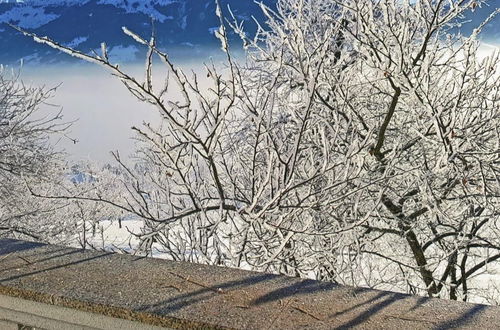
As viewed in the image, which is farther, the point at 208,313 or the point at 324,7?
the point at 324,7

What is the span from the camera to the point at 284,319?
63.5 inches

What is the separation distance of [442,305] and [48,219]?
14748 mm

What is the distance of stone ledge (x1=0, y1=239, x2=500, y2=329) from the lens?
5.22ft

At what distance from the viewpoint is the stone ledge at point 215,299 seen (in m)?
1.59

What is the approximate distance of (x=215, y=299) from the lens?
178 centimetres

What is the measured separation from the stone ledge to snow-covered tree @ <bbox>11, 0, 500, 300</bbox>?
0.69 meters

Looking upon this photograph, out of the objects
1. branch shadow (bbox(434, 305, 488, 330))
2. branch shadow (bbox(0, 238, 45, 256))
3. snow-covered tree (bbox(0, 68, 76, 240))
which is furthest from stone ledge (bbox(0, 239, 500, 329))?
snow-covered tree (bbox(0, 68, 76, 240))

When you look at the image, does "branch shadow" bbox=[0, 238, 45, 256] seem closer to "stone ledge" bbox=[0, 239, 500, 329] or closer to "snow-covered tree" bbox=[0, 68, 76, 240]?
"stone ledge" bbox=[0, 239, 500, 329]

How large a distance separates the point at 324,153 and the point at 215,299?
44.2 inches

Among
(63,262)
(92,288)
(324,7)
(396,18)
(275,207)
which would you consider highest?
(324,7)

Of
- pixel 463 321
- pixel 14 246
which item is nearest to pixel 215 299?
pixel 463 321

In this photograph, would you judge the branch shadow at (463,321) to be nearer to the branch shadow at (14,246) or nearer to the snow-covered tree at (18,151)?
the branch shadow at (14,246)

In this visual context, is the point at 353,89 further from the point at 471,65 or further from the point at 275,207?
the point at 275,207

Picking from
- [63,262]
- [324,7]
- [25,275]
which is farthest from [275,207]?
[324,7]
